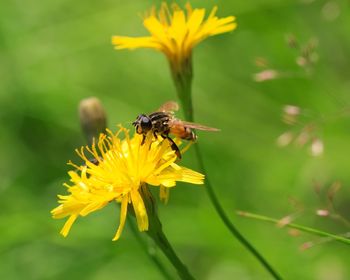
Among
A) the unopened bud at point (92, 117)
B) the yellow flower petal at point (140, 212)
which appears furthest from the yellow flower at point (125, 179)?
the unopened bud at point (92, 117)

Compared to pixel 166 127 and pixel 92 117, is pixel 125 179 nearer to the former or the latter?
pixel 166 127

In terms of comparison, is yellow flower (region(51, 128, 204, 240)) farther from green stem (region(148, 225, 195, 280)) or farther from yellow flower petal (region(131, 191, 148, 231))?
green stem (region(148, 225, 195, 280))

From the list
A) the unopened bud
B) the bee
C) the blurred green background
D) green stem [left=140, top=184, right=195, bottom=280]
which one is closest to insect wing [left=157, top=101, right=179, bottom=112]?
the bee

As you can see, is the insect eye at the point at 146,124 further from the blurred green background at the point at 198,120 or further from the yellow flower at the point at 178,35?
the blurred green background at the point at 198,120

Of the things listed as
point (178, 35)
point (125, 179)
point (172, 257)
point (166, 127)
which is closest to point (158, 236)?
point (172, 257)

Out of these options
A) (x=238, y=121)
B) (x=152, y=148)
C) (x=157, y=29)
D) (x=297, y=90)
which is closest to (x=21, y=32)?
(x=238, y=121)

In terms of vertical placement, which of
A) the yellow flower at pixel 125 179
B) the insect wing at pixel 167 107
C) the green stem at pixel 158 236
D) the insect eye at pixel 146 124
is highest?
the insect eye at pixel 146 124
